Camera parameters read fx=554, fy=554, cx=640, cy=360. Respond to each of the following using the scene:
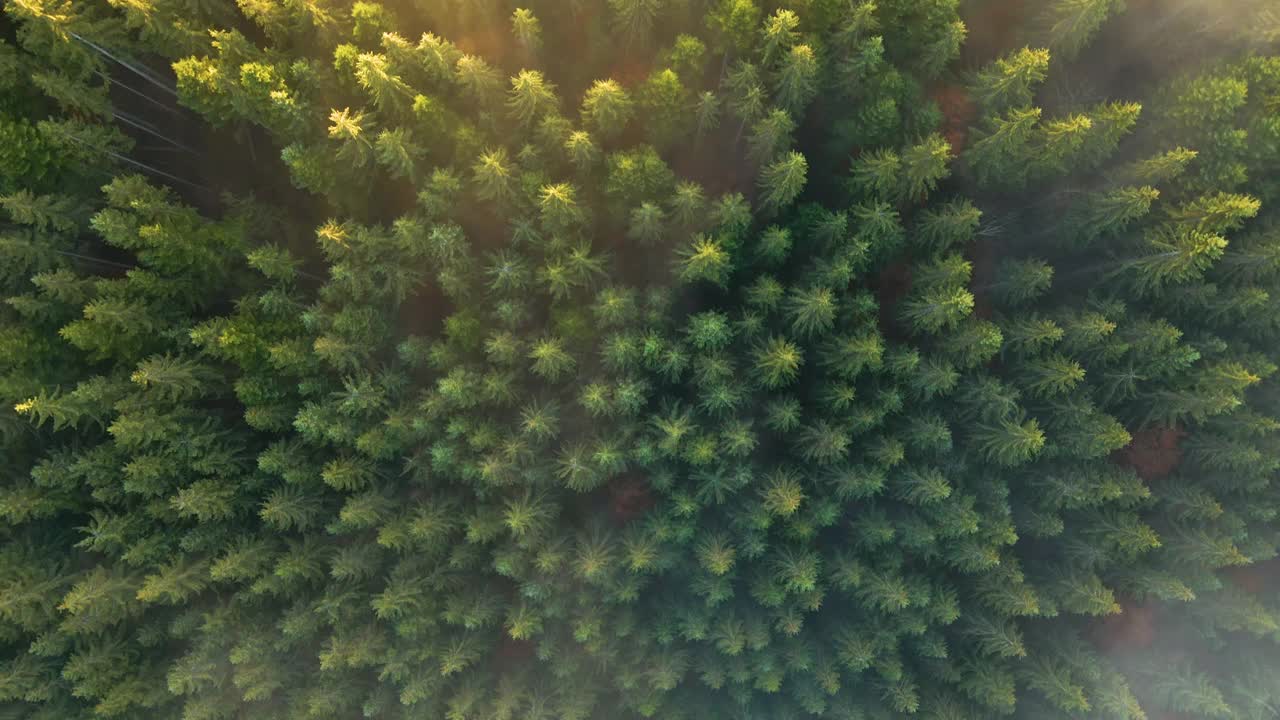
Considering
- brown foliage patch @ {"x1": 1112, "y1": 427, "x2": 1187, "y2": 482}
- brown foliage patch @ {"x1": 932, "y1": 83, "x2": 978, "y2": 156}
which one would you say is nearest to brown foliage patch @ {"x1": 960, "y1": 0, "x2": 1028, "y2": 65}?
brown foliage patch @ {"x1": 932, "y1": 83, "x2": 978, "y2": 156}

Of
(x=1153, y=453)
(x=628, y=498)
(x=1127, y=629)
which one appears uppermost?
(x=628, y=498)

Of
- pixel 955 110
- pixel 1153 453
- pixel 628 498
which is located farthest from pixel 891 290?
pixel 628 498

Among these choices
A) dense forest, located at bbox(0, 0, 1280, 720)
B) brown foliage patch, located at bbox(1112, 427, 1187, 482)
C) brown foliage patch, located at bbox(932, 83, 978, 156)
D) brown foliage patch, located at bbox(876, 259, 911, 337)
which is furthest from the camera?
brown foliage patch, located at bbox(1112, 427, 1187, 482)

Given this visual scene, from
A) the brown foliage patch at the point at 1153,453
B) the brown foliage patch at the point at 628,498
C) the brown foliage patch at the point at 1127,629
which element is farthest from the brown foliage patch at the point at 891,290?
the brown foliage patch at the point at 1127,629

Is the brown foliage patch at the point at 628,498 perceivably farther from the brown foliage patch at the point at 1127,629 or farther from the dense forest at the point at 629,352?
the brown foliage patch at the point at 1127,629

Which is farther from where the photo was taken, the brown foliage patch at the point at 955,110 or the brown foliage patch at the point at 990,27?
the brown foliage patch at the point at 955,110

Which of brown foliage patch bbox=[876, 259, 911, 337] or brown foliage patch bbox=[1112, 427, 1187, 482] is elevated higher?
brown foliage patch bbox=[876, 259, 911, 337]

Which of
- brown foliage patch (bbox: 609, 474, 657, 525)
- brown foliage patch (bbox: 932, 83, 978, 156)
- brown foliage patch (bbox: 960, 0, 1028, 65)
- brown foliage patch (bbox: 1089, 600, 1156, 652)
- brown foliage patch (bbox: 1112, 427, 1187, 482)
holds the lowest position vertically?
brown foliage patch (bbox: 1089, 600, 1156, 652)

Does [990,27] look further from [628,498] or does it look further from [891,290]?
[628,498]

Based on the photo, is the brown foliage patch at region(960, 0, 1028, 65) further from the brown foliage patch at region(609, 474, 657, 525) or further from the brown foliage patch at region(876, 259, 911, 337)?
the brown foliage patch at region(609, 474, 657, 525)
